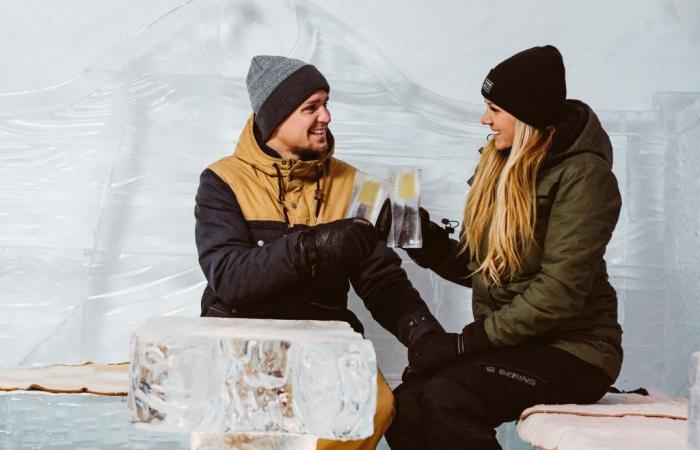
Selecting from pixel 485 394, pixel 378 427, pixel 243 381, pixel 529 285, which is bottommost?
pixel 378 427

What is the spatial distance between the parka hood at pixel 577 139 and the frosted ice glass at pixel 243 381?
937mm

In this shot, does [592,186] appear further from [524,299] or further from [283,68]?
[283,68]

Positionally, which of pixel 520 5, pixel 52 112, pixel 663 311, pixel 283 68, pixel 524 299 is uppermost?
pixel 520 5

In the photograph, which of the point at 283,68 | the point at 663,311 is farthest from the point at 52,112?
the point at 663,311

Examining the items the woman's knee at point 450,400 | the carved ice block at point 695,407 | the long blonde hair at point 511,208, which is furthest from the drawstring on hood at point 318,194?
the carved ice block at point 695,407

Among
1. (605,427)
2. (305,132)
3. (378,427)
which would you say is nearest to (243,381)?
(378,427)

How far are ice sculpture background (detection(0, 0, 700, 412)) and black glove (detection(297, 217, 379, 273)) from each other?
997 mm

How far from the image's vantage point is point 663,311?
3.79 metres

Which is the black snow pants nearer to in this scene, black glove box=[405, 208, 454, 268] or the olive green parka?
the olive green parka

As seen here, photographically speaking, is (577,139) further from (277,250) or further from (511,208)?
(277,250)

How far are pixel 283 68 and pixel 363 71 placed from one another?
0.82 m

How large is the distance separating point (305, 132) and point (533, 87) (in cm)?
71

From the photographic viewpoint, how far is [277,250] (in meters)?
2.74

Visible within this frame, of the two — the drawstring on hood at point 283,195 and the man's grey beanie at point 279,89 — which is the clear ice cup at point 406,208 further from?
the man's grey beanie at point 279,89
